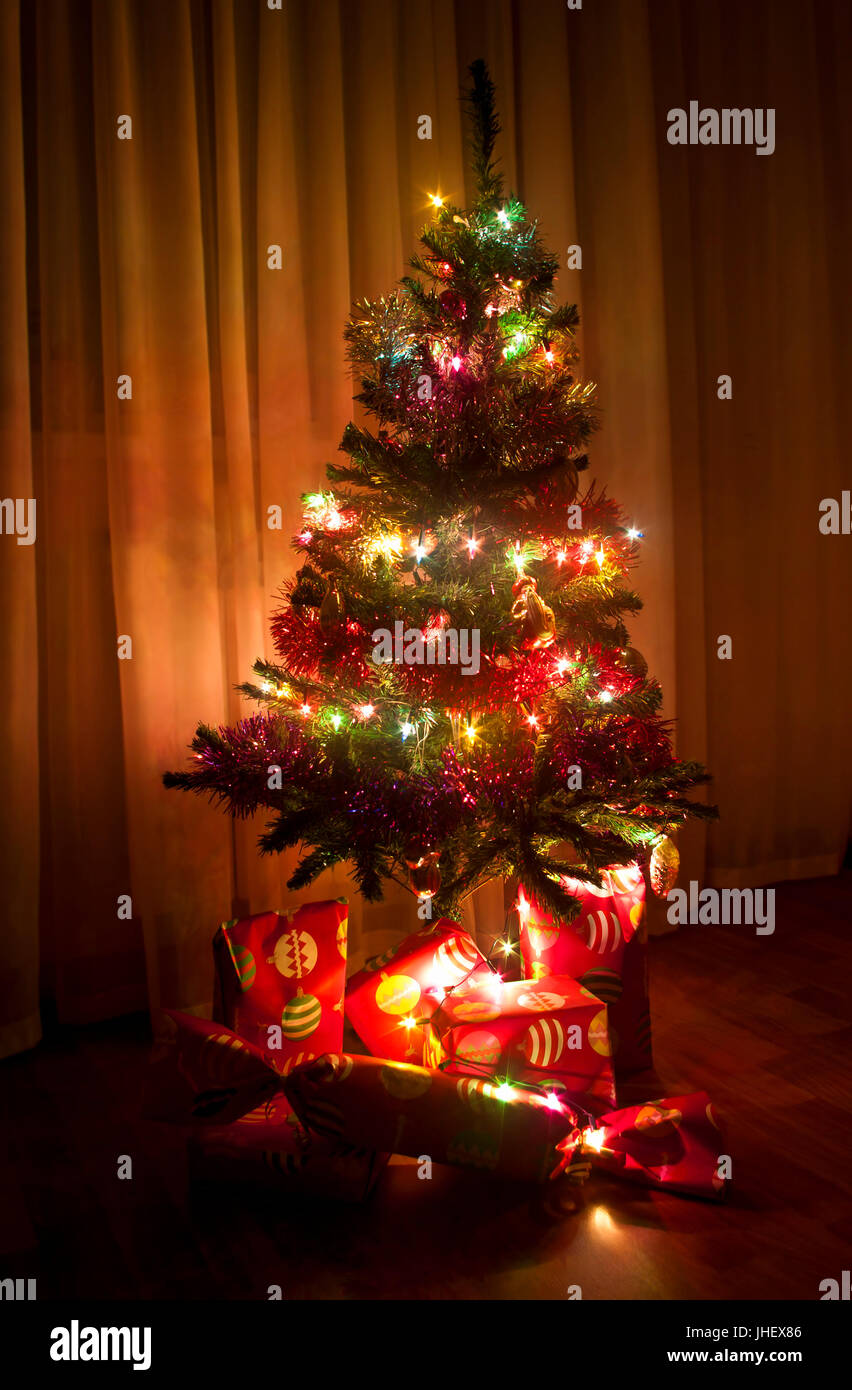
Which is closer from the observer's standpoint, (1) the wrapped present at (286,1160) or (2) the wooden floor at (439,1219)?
(2) the wooden floor at (439,1219)

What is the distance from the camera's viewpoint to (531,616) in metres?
1.38

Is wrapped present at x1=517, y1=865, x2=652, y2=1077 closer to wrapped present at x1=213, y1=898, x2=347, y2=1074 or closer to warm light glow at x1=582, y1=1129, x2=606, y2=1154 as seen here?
warm light glow at x1=582, y1=1129, x2=606, y2=1154

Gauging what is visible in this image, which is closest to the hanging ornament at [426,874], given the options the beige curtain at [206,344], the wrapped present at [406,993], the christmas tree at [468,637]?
the christmas tree at [468,637]

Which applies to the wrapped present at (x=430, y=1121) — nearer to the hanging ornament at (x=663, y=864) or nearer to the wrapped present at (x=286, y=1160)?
the wrapped present at (x=286, y=1160)

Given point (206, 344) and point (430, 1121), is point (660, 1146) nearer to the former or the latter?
point (430, 1121)

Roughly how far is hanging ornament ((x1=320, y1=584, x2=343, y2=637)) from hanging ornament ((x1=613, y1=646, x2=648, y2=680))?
19.4 inches

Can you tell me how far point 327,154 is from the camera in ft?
6.57

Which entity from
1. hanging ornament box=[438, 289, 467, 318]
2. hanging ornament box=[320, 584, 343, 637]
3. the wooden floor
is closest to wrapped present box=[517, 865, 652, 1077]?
the wooden floor

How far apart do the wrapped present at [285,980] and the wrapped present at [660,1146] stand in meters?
0.45

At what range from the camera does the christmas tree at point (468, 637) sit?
142cm

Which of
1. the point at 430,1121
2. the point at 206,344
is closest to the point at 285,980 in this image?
the point at 430,1121

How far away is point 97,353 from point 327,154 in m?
0.66

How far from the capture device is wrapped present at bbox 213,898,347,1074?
150 centimetres
